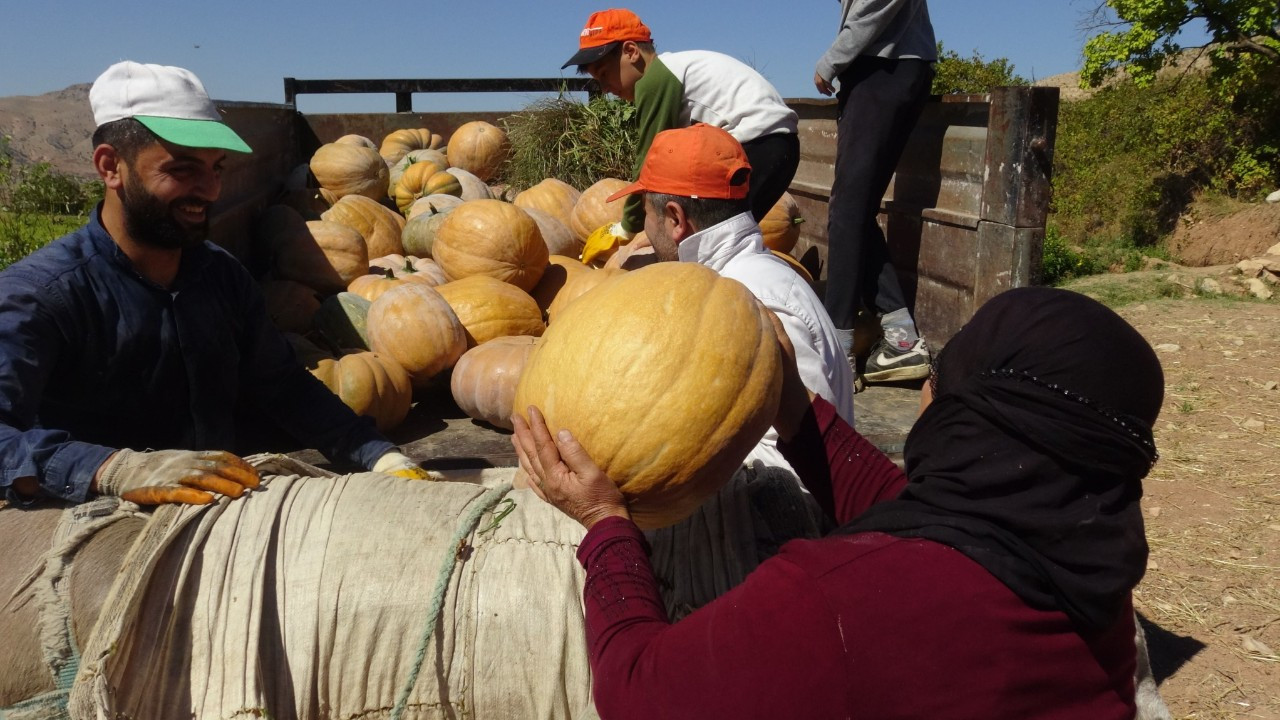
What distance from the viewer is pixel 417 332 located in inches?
177

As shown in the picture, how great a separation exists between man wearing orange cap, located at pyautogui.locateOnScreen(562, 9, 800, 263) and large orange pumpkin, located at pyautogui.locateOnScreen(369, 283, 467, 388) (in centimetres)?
115

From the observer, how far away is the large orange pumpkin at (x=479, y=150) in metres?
8.71

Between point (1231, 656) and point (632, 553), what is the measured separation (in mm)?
3172

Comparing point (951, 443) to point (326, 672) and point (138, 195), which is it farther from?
point (138, 195)

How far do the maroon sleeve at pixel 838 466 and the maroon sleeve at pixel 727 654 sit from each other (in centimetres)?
70

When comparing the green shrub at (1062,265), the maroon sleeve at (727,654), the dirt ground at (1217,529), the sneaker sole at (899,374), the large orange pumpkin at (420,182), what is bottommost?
the dirt ground at (1217,529)

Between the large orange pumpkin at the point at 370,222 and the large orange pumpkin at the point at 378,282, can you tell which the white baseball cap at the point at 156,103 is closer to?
the large orange pumpkin at the point at 378,282

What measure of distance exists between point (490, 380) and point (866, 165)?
7.18ft

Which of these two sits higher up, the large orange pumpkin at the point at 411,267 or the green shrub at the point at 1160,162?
the green shrub at the point at 1160,162

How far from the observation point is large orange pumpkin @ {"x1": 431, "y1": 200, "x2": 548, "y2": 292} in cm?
529

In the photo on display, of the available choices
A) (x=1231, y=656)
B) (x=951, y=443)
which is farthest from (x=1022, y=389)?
(x=1231, y=656)

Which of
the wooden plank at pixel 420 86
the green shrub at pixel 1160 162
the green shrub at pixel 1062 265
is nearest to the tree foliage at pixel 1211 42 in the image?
the green shrub at pixel 1160 162

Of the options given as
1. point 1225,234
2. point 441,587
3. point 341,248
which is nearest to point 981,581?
point 441,587

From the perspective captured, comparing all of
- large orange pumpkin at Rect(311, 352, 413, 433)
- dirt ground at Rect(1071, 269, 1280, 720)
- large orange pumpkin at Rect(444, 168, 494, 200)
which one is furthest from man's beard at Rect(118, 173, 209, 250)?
large orange pumpkin at Rect(444, 168, 494, 200)
